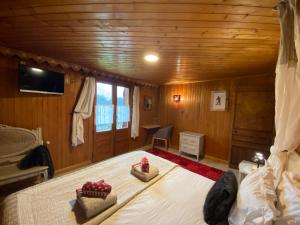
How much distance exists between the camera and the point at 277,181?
121cm

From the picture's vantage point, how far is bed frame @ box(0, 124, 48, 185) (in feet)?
7.38

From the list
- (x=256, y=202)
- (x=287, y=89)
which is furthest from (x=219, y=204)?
(x=287, y=89)

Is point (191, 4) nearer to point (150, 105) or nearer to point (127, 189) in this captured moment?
point (127, 189)

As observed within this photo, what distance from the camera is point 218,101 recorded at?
426cm

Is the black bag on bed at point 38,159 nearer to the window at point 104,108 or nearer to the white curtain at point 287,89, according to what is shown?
the window at point 104,108

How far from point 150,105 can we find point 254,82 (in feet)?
10.2

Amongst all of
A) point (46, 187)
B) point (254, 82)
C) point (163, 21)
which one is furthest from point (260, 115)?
point (46, 187)

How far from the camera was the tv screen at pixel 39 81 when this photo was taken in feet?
8.13

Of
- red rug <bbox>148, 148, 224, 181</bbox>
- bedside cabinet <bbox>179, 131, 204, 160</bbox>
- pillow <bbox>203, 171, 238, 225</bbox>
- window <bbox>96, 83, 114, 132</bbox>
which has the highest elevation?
window <bbox>96, 83, 114, 132</bbox>

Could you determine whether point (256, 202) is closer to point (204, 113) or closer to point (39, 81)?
point (39, 81)

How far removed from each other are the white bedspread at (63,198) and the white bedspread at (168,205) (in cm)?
9

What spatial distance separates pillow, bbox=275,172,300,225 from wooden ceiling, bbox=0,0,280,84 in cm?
130

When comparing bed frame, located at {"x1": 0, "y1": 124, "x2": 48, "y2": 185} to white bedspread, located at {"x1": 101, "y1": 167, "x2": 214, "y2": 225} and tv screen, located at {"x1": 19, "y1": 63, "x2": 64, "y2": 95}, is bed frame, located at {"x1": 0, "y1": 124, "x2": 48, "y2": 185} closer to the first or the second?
tv screen, located at {"x1": 19, "y1": 63, "x2": 64, "y2": 95}

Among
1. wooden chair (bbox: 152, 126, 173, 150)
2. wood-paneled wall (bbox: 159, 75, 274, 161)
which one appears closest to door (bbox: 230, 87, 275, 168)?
wood-paneled wall (bbox: 159, 75, 274, 161)
